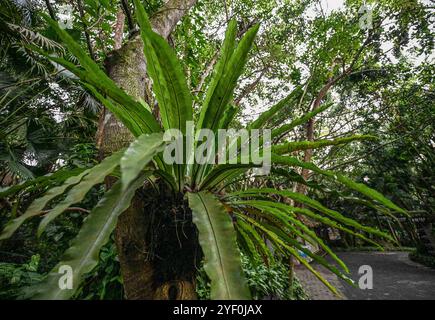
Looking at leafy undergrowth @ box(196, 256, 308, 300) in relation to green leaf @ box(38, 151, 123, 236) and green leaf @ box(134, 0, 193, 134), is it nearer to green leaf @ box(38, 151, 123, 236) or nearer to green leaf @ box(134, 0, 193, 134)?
green leaf @ box(134, 0, 193, 134)

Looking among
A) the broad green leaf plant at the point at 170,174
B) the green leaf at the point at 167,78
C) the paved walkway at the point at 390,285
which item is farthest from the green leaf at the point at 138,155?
the paved walkway at the point at 390,285

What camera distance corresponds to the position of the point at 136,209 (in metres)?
0.82

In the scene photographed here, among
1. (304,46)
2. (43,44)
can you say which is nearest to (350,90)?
(304,46)

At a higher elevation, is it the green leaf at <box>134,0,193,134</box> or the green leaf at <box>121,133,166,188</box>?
the green leaf at <box>134,0,193,134</box>


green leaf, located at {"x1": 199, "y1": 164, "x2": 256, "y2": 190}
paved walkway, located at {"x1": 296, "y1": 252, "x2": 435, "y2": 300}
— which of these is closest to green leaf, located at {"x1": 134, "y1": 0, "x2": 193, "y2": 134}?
green leaf, located at {"x1": 199, "y1": 164, "x2": 256, "y2": 190}

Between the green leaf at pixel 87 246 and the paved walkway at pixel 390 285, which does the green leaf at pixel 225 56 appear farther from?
the paved walkway at pixel 390 285

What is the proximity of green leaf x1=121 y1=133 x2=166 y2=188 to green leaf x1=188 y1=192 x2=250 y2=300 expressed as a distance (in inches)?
8.3

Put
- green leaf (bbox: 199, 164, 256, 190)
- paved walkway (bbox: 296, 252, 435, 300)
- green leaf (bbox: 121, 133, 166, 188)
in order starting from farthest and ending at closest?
paved walkway (bbox: 296, 252, 435, 300) < green leaf (bbox: 199, 164, 256, 190) < green leaf (bbox: 121, 133, 166, 188)

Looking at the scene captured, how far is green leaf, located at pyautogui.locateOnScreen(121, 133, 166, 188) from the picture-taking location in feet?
1.26

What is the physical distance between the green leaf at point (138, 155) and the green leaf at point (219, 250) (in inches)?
8.3

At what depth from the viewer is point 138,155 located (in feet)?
1.48

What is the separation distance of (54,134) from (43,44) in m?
1.16

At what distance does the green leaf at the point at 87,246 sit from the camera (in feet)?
1.45

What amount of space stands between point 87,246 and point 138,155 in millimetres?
236
